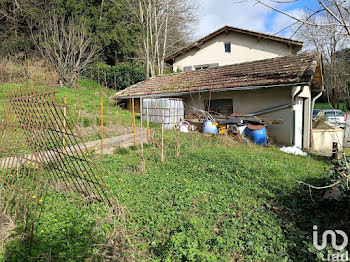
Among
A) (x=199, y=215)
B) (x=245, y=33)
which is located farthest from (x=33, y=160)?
(x=245, y=33)

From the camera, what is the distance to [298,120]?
9.58m

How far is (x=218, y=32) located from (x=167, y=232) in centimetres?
1776

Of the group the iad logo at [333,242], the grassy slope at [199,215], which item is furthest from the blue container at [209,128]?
the iad logo at [333,242]

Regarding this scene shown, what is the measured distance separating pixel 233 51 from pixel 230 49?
0.96 ft

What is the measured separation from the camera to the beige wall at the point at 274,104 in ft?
29.8

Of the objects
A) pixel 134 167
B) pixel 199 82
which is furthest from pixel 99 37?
pixel 134 167

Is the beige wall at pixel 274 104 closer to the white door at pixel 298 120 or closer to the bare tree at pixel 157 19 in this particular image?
the white door at pixel 298 120

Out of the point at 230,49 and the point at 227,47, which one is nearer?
the point at 230,49

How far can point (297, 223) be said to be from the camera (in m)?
3.34

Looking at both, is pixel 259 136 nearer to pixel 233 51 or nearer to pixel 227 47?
pixel 233 51

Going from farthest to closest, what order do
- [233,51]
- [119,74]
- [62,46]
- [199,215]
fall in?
[119,74]
[233,51]
[62,46]
[199,215]

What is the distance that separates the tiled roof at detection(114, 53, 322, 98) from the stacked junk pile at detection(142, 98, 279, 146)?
44.4 inches

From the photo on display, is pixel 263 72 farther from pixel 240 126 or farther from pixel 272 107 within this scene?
pixel 240 126

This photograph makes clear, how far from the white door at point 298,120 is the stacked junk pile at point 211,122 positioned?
4.02ft
